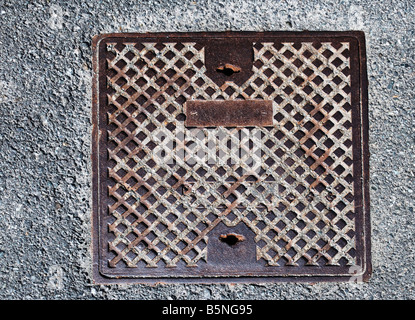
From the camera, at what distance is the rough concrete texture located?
1814 millimetres

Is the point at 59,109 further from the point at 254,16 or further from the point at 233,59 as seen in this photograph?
the point at 254,16

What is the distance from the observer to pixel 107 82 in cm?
182

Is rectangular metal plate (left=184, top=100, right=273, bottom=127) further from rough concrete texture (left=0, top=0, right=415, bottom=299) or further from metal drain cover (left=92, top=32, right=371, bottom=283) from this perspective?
rough concrete texture (left=0, top=0, right=415, bottom=299)

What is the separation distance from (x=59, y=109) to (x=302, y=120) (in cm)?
109

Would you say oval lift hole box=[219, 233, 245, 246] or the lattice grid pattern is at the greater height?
the lattice grid pattern

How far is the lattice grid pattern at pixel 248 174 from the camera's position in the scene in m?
1.79

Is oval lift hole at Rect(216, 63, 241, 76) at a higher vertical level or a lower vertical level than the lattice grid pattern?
higher

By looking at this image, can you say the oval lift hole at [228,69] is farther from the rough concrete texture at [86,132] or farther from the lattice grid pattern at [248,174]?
the rough concrete texture at [86,132]

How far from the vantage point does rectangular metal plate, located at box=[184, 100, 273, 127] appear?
1.79m

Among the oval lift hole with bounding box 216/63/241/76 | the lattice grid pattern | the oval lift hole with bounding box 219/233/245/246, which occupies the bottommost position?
the oval lift hole with bounding box 219/233/245/246

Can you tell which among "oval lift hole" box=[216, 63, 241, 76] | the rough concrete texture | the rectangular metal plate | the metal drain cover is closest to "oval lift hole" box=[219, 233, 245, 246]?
the metal drain cover

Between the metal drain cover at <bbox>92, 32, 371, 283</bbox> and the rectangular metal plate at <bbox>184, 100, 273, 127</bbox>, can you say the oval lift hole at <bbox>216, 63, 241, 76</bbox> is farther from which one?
the rectangular metal plate at <bbox>184, 100, 273, 127</bbox>

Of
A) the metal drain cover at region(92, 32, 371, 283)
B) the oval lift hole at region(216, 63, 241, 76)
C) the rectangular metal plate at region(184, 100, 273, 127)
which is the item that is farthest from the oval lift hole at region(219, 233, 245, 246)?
the oval lift hole at region(216, 63, 241, 76)
